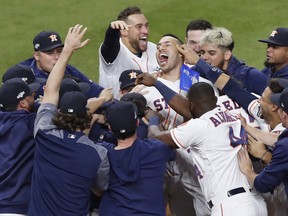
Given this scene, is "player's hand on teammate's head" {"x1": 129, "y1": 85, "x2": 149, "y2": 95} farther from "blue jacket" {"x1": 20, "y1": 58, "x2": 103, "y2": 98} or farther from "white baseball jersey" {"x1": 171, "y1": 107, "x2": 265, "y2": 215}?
"white baseball jersey" {"x1": 171, "y1": 107, "x2": 265, "y2": 215}

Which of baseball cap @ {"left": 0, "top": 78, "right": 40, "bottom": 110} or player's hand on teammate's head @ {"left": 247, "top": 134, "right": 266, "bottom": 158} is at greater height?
baseball cap @ {"left": 0, "top": 78, "right": 40, "bottom": 110}

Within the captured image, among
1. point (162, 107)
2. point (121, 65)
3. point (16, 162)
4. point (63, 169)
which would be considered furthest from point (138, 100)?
point (121, 65)

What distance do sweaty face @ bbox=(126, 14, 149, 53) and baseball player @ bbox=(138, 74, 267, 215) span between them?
7.65 feet

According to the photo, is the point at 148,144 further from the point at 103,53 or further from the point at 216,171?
the point at 103,53

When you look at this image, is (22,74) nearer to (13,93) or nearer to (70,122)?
(13,93)

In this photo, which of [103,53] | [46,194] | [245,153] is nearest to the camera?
[46,194]

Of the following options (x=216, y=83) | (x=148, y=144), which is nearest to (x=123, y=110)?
(x=148, y=144)

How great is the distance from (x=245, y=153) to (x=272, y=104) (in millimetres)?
511

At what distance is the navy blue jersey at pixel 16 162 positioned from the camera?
20.1 feet

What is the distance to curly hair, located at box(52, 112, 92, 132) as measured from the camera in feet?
19.2

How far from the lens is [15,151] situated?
242 inches

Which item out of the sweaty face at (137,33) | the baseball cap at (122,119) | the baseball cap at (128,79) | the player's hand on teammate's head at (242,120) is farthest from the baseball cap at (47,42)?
the player's hand on teammate's head at (242,120)

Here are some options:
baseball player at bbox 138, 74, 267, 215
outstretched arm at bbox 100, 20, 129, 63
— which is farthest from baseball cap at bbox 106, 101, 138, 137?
outstretched arm at bbox 100, 20, 129, 63

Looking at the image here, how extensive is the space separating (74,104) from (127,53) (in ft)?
8.44
